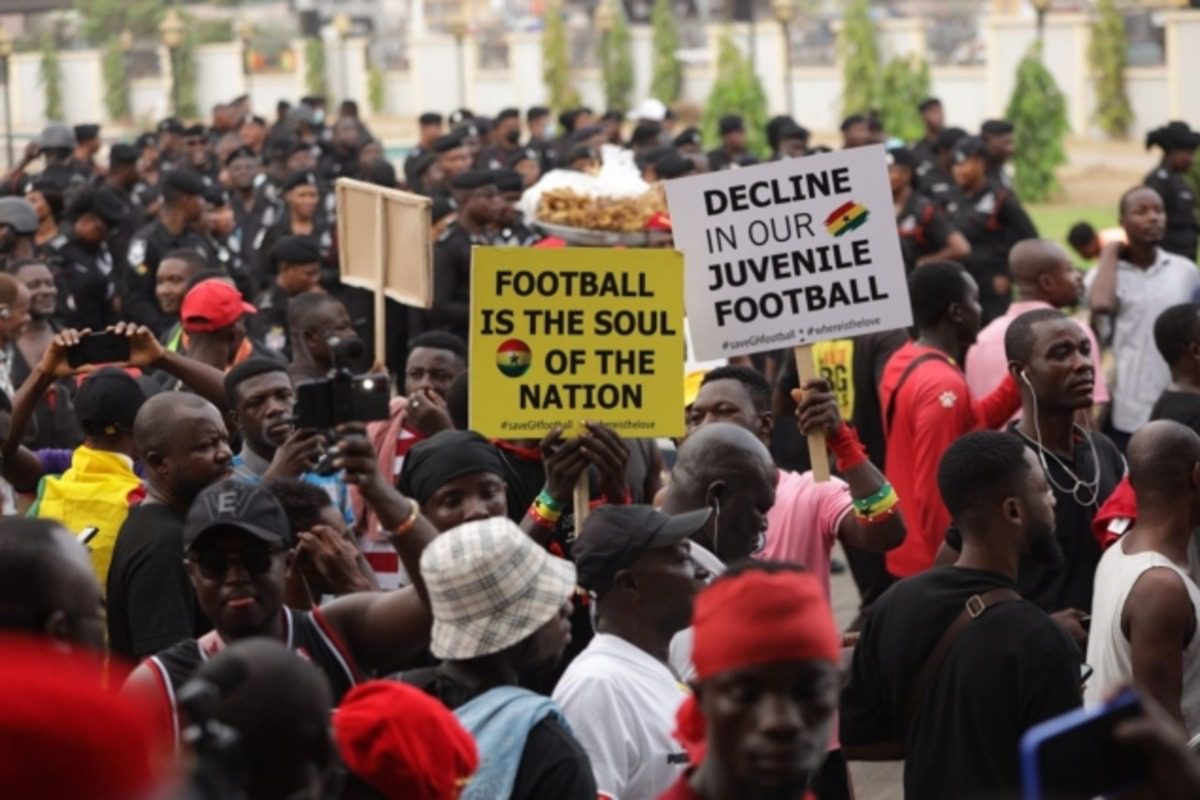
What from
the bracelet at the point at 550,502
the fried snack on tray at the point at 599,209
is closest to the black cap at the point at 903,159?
the fried snack on tray at the point at 599,209

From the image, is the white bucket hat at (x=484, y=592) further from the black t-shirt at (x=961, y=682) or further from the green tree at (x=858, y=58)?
the green tree at (x=858, y=58)

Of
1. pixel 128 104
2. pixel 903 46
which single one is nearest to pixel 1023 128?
pixel 903 46

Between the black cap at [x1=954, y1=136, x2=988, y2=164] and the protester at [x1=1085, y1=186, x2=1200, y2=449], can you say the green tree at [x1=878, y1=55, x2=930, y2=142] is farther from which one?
the protester at [x1=1085, y1=186, x2=1200, y2=449]

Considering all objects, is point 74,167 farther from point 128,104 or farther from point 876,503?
point 128,104

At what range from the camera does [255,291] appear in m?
15.9

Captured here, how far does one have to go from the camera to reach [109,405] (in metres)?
7.33

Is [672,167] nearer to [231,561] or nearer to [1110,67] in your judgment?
[231,561]

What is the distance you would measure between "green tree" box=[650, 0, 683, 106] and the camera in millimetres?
43130

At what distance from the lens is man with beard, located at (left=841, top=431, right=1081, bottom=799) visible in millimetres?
5465

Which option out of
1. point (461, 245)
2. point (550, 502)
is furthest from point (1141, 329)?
point (550, 502)

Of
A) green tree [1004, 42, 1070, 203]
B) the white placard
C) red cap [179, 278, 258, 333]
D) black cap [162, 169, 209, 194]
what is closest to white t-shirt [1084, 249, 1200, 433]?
the white placard

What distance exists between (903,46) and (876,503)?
4061cm

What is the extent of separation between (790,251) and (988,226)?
892cm

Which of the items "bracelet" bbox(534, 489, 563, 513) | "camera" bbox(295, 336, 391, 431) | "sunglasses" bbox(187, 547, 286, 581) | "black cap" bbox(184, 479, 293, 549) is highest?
"camera" bbox(295, 336, 391, 431)
